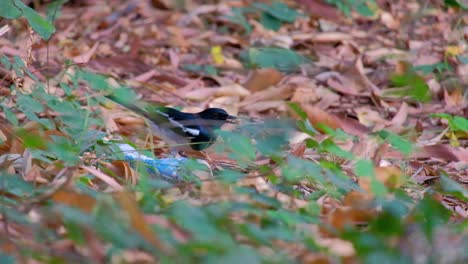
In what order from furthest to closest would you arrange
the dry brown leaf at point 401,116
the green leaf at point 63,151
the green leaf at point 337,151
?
the dry brown leaf at point 401,116
the green leaf at point 337,151
the green leaf at point 63,151

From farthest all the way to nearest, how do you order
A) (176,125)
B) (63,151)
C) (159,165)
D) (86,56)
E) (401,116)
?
(86,56)
(401,116)
(176,125)
(159,165)
(63,151)

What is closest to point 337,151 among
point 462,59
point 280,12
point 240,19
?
point 462,59

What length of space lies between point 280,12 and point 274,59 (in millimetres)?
1317

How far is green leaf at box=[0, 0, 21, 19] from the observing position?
3.79 m

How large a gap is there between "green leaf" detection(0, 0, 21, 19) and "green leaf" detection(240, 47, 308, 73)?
2.46 meters

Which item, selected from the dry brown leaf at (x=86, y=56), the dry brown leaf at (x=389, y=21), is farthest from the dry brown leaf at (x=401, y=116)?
the dry brown leaf at (x=86, y=56)

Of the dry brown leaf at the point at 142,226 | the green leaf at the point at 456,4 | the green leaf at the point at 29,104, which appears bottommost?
the green leaf at the point at 456,4

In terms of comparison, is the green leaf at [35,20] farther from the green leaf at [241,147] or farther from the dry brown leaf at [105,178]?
the green leaf at [241,147]

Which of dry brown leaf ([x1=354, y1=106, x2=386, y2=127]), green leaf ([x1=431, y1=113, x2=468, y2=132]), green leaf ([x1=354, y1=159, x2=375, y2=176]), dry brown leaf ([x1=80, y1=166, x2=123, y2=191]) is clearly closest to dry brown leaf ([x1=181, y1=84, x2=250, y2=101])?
dry brown leaf ([x1=354, y1=106, x2=386, y2=127])

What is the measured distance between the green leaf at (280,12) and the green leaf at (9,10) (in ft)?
12.5

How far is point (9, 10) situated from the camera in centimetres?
381

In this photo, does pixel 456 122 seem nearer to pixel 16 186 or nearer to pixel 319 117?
pixel 319 117

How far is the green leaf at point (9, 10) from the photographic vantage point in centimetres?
379

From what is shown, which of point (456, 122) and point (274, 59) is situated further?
point (274, 59)
